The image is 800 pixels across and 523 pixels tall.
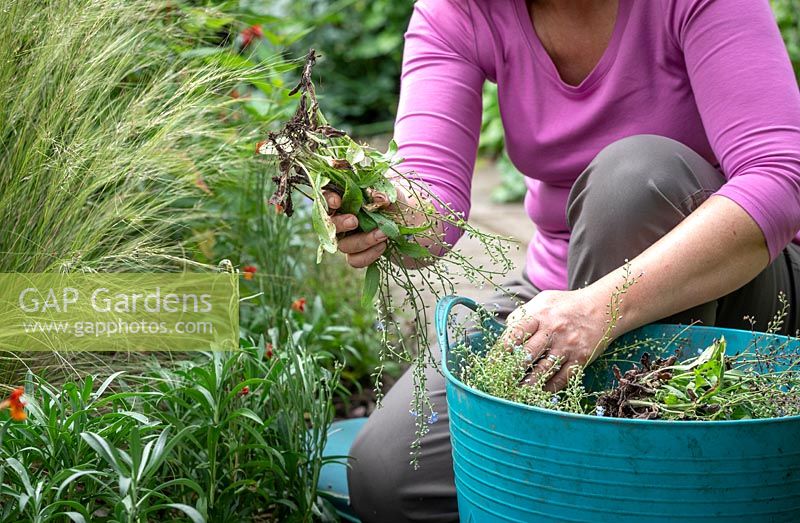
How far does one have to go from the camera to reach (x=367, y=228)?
4.41ft

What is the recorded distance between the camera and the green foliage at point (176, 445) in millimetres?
1338

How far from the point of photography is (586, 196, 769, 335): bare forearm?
1.31 metres

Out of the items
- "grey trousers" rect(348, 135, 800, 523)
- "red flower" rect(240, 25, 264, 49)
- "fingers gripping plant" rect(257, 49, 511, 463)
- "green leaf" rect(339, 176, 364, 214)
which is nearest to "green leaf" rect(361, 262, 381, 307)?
"fingers gripping plant" rect(257, 49, 511, 463)

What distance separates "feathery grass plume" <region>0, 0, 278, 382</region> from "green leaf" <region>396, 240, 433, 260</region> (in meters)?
0.43

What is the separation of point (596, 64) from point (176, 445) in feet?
3.21

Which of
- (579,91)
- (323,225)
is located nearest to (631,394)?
(323,225)

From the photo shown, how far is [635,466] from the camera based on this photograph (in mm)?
1042

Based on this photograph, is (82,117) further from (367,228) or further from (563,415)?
(563,415)

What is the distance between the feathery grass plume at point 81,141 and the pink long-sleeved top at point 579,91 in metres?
0.36

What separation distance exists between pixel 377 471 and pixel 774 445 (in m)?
0.85

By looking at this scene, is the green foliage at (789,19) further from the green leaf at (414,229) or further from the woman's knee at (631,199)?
the green leaf at (414,229)

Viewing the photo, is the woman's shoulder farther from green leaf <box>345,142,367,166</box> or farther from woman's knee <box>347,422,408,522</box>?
woman's knee <box>347,422,408,522</box>

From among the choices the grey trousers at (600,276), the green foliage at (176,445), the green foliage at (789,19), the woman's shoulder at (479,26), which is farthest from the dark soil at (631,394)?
the green foliage at (789,19)

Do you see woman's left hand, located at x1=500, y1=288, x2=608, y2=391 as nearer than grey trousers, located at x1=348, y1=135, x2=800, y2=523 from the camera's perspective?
Yes
